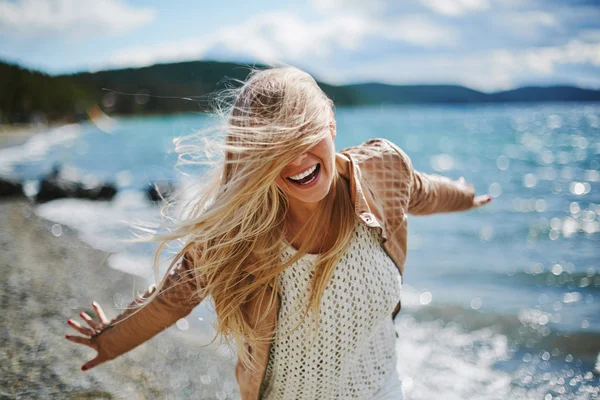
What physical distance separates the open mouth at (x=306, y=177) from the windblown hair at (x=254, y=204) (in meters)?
0.10

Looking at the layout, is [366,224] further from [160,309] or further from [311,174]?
[160,309]

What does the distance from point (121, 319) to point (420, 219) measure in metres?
11.3

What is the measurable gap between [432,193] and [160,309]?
1.68 metres

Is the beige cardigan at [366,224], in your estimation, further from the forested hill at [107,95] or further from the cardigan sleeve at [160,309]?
the forested hill at [107,95]

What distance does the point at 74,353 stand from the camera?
4555 millimetres

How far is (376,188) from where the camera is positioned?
2.56 meters

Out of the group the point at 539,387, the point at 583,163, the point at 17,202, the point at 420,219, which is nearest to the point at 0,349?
the point at 539,387

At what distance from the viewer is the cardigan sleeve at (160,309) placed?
8.05 ft

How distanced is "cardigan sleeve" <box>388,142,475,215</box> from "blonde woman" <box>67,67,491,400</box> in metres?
0.10

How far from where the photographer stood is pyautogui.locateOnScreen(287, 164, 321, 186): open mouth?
225 centimetres

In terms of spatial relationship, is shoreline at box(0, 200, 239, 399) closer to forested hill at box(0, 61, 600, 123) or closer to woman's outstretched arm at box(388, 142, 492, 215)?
woman's outstretched arm at box(388, 142, 492, 215)

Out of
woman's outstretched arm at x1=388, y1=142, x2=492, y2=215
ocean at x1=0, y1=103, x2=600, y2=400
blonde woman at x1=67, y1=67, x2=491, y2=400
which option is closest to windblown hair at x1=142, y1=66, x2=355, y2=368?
blonde woman at x1=67, y1=67, x2=491, y2=400

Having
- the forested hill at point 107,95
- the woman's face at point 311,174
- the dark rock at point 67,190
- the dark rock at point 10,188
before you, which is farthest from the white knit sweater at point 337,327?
the forested hill at point 107,95

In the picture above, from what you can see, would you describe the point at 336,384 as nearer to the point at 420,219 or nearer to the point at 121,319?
the point at 121,319
